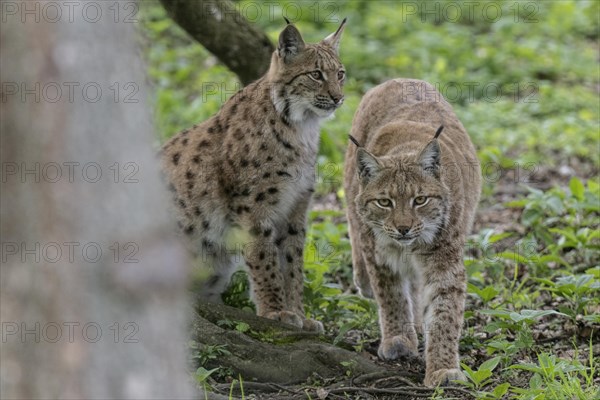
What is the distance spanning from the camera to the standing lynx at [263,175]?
6.10 metres

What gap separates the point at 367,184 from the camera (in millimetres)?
5617

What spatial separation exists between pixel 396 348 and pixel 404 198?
89cm

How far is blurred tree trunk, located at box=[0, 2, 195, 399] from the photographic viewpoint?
2682 mm

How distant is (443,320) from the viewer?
5.38 meters

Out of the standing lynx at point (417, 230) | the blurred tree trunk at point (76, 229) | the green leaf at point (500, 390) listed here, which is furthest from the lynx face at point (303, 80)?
the blurred tree trunk at point (76, 229)

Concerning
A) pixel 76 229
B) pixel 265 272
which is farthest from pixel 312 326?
pixel 76 229

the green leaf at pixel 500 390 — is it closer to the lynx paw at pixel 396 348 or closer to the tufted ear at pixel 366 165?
the lynx paw at pixel 396 348

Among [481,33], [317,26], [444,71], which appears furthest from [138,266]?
[481,33]

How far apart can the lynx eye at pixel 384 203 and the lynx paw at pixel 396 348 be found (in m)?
0.79

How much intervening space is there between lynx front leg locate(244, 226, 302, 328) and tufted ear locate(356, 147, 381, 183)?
2.76 feet

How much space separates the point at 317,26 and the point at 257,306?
324 inches

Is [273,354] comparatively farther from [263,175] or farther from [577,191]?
[577,191]

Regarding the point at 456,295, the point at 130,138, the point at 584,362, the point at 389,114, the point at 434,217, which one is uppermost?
the point at 130,138

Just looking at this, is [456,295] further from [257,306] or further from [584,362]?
[257,306]
